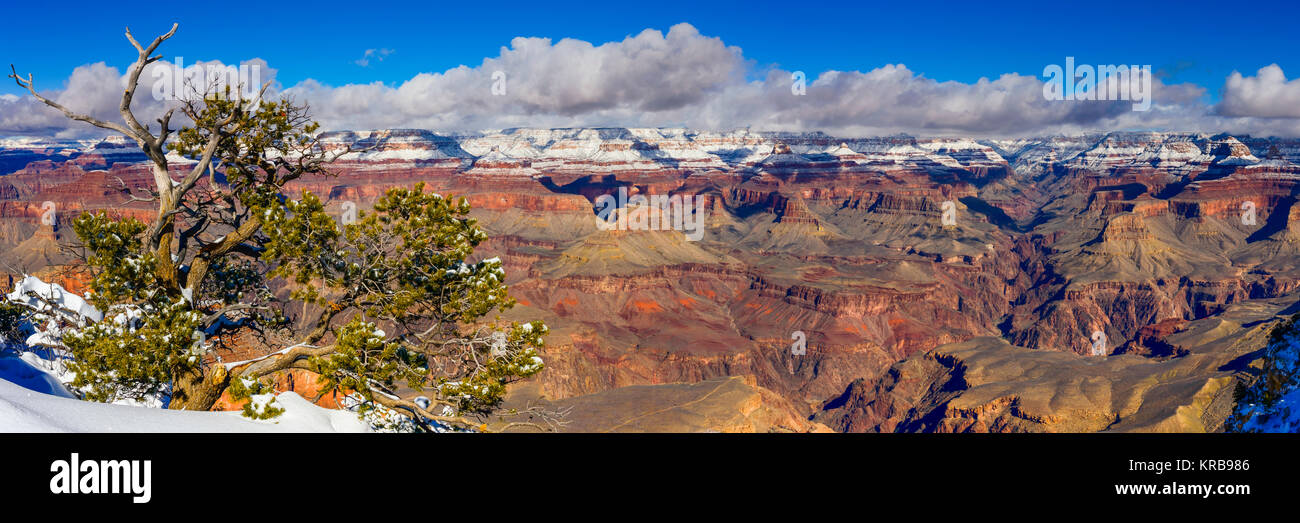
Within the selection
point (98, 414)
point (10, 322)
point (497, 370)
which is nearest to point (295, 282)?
point (497, 370)

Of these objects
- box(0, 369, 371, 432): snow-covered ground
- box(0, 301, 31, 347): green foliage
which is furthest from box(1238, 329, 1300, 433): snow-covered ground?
box(0, 301, 31, 347): green foliage

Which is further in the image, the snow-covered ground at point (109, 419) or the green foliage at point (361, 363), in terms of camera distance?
the green foliage at point (361, 363)

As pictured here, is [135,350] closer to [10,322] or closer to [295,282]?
[295,282]

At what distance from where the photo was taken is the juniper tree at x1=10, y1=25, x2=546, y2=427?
15.0m

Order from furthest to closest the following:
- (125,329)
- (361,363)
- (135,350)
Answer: (361,363), (125,329), (135,350)

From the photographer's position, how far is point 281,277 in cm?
1673

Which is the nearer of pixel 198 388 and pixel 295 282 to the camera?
pixel 198 388

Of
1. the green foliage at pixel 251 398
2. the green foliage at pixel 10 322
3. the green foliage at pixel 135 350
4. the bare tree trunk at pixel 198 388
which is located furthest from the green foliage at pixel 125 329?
the green foliage at pixel 10 322

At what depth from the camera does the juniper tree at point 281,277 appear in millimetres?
15035

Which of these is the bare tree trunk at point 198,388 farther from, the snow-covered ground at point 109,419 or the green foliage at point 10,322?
the green foliage at point 10,322

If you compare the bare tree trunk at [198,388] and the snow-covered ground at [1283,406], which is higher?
the bare tree trunk at [198,388]

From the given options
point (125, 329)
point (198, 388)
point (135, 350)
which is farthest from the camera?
point (198, 388)
